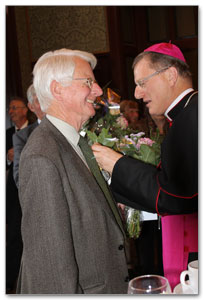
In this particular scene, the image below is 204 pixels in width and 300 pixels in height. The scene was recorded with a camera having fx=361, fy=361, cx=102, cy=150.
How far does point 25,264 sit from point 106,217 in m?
0.37

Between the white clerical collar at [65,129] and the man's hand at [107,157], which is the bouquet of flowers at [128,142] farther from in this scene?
the white clerical collar at [65,129]

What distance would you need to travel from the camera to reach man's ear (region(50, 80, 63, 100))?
161 centimetres

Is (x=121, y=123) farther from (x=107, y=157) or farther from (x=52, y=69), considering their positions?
(x=52, y=69)

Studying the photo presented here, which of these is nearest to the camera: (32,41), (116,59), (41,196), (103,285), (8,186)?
(41,196)

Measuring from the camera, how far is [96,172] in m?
1.67

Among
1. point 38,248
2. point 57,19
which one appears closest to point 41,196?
point 38,248

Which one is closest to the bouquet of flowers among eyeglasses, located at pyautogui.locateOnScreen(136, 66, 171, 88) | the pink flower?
the pink flower

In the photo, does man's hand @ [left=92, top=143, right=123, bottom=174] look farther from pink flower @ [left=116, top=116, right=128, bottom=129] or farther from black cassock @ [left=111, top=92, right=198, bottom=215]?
pink flower @ [left=116, top=116, right=128, bottom=129]

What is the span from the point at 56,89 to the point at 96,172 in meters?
0.42

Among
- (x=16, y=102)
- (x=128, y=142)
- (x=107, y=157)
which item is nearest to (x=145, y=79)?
(x=128, y=142)

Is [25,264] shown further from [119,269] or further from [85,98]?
[85,98]

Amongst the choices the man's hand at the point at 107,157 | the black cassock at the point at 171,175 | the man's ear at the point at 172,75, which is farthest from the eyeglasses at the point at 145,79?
the man's hand at the point at 107,157

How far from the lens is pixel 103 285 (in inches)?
58.1

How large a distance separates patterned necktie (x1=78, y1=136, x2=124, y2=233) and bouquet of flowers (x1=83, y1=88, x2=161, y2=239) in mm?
117
